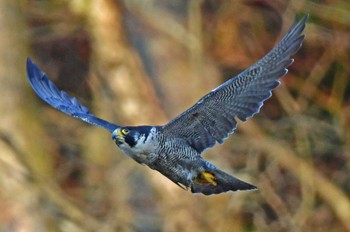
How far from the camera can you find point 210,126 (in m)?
5.59

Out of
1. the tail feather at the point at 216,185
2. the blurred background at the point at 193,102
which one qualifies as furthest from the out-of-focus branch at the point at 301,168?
the tail feather at the point at 216,185

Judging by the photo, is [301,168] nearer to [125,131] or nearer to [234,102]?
[234,102]

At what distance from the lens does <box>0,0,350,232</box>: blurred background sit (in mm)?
9555

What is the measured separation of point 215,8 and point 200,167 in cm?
500

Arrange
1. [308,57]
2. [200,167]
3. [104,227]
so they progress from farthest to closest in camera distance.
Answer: [308,57]
[104,227]
[200,167]

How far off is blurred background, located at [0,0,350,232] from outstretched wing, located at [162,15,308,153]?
3611 millimetres

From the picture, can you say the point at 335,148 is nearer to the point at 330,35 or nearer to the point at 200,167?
the point at 330,35

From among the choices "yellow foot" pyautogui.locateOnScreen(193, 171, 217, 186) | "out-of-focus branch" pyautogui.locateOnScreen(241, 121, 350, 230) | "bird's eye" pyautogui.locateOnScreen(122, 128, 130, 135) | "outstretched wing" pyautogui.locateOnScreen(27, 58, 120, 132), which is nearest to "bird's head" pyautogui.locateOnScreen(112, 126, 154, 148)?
"bird's eye" pyautogui.locateOnScreen(122, 128, 130, 135)

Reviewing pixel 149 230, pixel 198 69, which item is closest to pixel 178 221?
pixel 149 230

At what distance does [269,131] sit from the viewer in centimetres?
1019

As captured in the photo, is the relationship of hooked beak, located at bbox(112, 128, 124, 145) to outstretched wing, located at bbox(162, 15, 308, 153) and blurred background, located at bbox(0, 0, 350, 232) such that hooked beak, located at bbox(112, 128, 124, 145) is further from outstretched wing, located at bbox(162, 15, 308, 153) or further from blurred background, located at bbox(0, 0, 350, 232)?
blurred background, located at bbox(0, 0, 350, 232)

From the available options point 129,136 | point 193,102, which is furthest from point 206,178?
point 193,102

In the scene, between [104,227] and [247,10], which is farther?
[247,10]

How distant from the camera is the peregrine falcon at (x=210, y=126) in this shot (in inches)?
211
